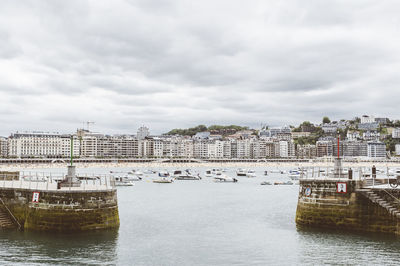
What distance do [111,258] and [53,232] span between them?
179 inches

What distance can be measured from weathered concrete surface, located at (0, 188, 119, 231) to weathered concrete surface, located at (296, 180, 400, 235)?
12.4 m

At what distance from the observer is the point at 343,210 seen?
27.5 m

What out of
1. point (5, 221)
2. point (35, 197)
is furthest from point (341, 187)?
point (5, 221)

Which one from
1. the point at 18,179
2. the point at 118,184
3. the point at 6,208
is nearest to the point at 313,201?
the point at 6,208

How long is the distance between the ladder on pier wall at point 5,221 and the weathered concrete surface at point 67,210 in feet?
3.86

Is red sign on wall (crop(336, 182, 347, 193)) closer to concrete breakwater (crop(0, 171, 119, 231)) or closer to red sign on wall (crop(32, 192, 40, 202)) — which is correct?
concrete breakwater (crop(0, 171, 119, 231))

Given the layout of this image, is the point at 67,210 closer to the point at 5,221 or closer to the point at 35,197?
the point at 35,197

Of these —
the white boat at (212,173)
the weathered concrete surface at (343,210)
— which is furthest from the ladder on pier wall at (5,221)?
the white boat at (212,173)

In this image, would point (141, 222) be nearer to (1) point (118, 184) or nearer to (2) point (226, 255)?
(2) point (226, 255)

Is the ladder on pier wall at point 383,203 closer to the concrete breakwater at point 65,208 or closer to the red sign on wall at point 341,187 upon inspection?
the red sign on wall at point 341,187

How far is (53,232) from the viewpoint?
26516 millimetres

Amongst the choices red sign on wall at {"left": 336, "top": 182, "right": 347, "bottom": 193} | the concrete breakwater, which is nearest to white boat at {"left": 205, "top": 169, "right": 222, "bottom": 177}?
red sign on wall at {"left": 336, "top": 182, "right": 347, "bottom": 193}

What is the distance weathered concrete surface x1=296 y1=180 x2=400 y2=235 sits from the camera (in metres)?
26.4

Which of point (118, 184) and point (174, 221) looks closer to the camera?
point (174, 221)
